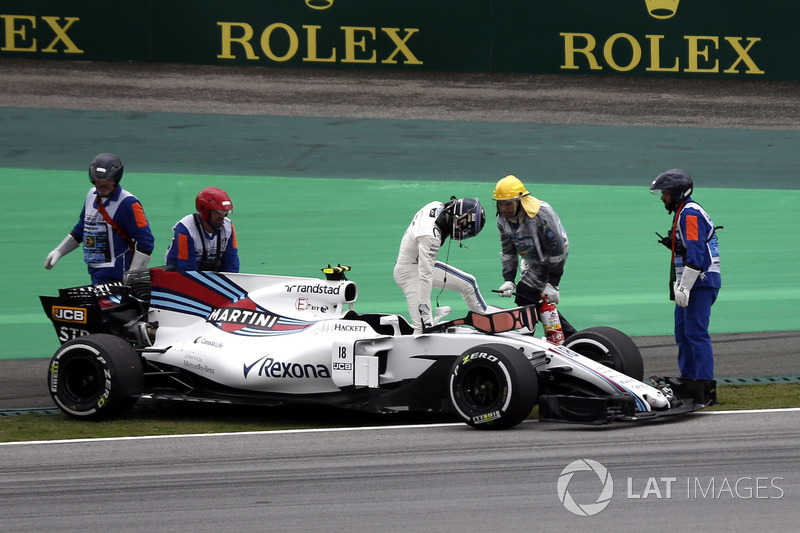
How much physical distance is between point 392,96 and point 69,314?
400 inches

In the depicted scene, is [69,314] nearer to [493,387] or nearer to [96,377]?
[96,377]

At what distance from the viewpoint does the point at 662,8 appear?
19.2 meters

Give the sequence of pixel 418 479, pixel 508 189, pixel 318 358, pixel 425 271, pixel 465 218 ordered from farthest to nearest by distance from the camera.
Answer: pixel 508 189
pixel 465 218
pixel 425 271
pixel 318 358
pixel 418 479

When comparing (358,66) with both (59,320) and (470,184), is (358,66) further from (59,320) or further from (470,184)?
(59,320)

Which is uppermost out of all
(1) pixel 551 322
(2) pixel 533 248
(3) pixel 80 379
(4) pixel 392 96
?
(4) pixel 392 96

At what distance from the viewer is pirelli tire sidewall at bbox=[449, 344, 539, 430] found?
7.77 meters

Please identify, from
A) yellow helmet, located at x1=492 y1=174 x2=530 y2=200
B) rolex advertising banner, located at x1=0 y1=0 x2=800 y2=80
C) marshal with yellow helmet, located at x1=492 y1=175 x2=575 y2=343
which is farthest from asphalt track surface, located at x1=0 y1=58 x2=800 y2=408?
yellow helmet, located at x1=492 y1=174 x2=530 y2=200

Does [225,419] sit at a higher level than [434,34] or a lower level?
lower

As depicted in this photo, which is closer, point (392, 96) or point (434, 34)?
point (392, 96)

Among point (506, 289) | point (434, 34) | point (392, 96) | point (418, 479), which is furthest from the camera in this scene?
point (434, 34)

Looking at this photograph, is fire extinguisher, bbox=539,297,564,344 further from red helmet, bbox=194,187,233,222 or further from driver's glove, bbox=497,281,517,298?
red helmet, bbox=194,187,233,222

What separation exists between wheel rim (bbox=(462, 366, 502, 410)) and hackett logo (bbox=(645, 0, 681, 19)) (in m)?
12.4

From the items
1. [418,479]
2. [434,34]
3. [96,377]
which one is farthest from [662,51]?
[418,479]

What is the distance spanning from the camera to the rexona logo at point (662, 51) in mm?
19219
